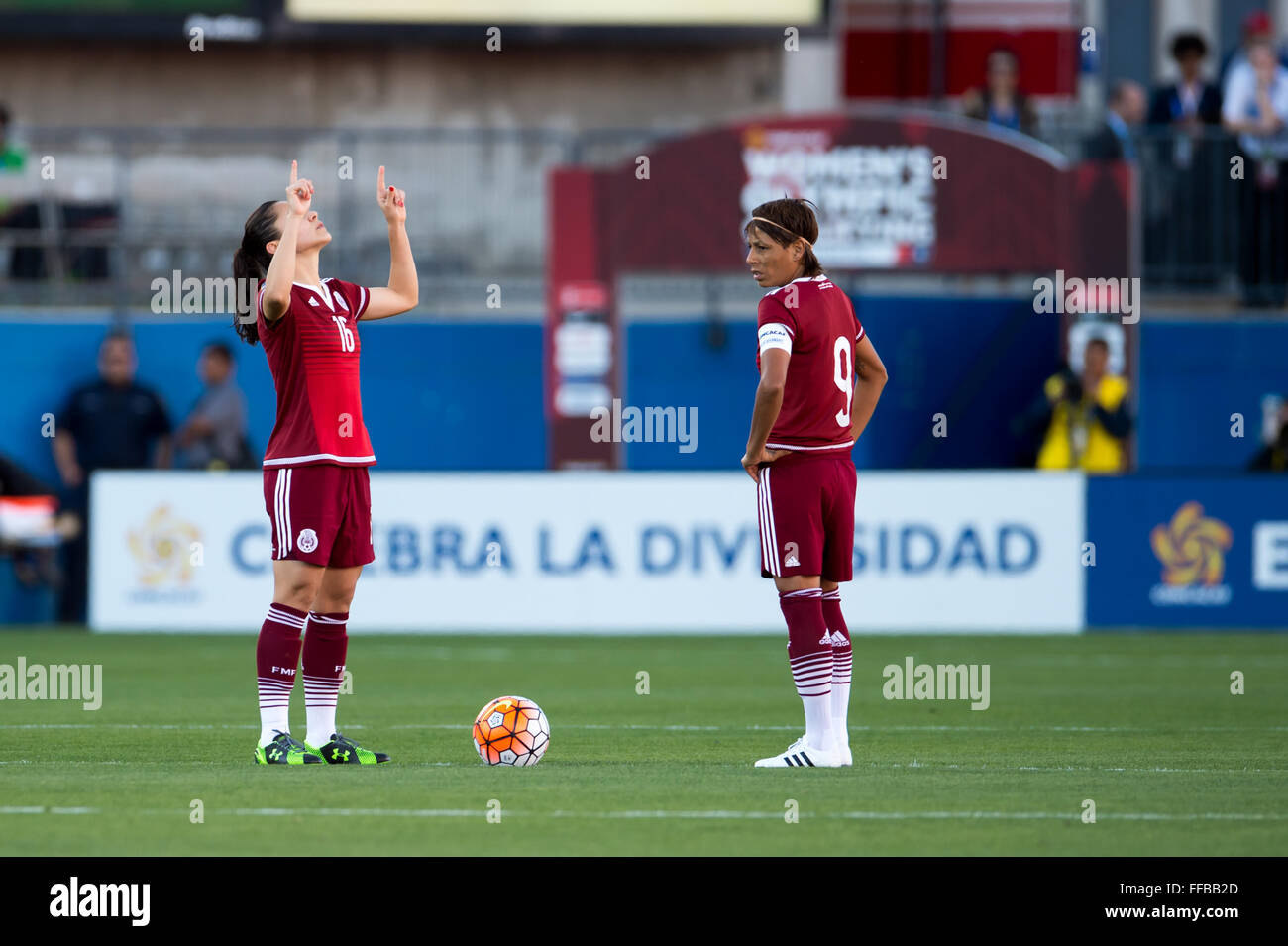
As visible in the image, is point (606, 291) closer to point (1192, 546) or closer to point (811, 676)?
point (1192, 546)

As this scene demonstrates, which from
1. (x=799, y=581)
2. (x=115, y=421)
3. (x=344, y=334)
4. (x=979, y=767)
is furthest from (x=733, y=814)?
(x=115, y=421)

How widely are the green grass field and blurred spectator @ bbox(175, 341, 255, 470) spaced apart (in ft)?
12.9

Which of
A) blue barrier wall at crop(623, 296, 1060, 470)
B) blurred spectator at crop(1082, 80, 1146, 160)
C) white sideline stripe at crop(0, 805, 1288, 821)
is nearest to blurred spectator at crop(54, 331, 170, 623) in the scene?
blue barrier wall at crop(623, 296, 1060, 470)

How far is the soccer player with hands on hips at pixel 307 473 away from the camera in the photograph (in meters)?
8.23

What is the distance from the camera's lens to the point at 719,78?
2477 centimetres

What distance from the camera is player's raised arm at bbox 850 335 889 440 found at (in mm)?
8586

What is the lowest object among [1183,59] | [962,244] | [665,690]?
[665,690]

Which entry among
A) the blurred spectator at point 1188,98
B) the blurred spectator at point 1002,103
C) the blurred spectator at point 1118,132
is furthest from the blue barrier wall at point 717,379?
the blurred spectator at point 1002,103

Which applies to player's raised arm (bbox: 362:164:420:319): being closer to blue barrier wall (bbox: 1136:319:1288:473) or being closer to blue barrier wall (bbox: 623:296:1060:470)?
blue barrier wall (bbox: 623:296:1060:470)

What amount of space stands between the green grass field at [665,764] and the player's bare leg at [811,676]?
0.73 feet

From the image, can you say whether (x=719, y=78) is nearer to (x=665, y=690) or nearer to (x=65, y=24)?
(x=65, y=24)

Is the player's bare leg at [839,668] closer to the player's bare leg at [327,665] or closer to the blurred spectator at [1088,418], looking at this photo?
the player's bare leg at [327,665]
